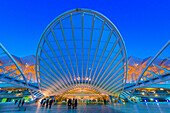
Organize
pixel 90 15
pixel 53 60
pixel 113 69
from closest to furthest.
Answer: pixel 90 15
pixel 53 60
pixel 113 69

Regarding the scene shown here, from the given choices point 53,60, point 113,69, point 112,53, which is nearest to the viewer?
point 112,53

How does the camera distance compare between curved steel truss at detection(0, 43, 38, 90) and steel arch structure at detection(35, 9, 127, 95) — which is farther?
steel arch structure at detection(35, 9, 127, 95)

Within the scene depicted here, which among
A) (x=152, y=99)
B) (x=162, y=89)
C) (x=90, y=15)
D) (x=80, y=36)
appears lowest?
(x=152, y=99)

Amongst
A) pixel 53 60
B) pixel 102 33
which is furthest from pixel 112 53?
pixel 53 60

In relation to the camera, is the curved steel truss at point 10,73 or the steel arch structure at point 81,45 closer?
the curved steel truss at point 10,73

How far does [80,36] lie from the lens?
1703cm

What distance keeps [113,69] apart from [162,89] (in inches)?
1893

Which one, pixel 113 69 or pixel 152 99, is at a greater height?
pixel 113 69

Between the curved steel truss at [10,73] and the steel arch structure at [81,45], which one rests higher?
the steel arch structure at [81,45]

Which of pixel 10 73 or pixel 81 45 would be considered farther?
pixel 81 45

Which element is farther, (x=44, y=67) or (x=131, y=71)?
(x=131, y=71)

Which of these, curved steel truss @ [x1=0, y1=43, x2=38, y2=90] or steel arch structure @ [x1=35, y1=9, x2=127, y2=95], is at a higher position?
steel arch structure @ [x1=35, y1=9, x2=127, y2=95]

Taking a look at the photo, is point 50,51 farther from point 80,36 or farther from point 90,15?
point 90,15

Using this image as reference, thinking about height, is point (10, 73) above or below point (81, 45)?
below
